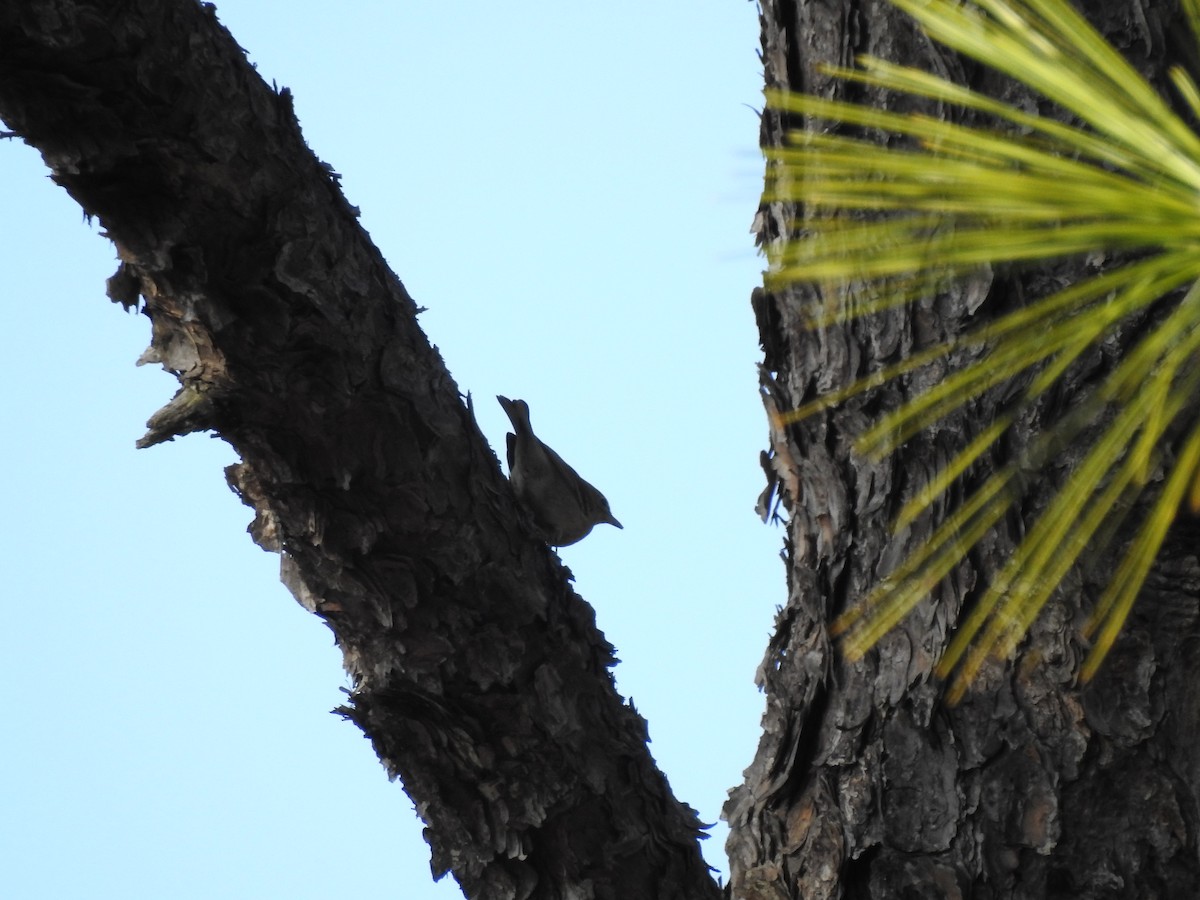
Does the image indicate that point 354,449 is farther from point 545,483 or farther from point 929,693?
point 545,483

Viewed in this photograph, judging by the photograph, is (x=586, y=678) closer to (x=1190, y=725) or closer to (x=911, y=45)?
(x=1190, y=725)

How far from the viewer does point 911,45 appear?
1911 mm

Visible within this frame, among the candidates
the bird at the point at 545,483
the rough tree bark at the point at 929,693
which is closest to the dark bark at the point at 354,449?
the rough tree bark at the point at 929,693

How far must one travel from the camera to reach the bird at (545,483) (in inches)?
154

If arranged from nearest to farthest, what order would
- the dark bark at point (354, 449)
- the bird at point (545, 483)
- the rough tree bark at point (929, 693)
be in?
1. the rough tree bark at point (929, 693)
2. the dark bark at point (354, 449)
3. the bird at point (545, 483)

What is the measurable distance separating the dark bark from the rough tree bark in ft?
1.15

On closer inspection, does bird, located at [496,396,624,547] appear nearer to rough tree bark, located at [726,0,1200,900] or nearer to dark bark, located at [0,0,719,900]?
dark bark, located at [0,0,719,900]

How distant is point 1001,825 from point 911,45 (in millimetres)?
1125

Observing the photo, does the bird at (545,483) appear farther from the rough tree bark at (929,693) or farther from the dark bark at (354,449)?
the rough tree bark at (929,693)

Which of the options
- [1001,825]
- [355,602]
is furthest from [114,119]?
[1001,825]

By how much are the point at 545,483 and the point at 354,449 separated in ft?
6.14

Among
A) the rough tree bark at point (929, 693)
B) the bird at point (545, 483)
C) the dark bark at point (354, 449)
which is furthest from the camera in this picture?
the bird at point (545, 483)

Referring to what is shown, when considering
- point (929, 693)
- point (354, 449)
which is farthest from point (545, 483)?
point (929, 693)

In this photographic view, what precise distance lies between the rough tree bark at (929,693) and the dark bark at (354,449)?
0.35 meters
